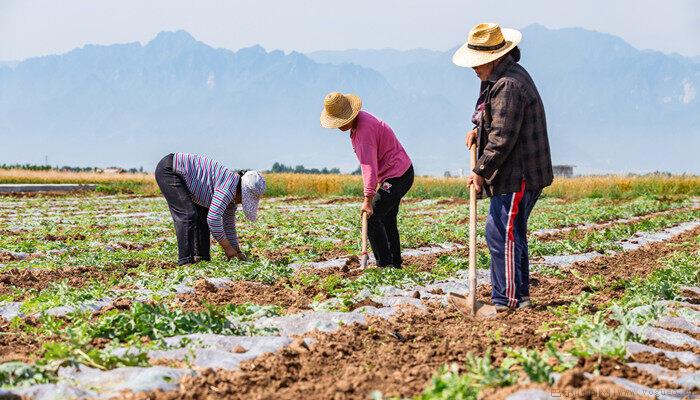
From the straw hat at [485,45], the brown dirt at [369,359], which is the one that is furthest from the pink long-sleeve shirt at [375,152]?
the brown dirt at [369,359]

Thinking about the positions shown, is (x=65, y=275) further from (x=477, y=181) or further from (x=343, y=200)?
(x=343, y=200)

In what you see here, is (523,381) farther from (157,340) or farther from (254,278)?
(254,278)

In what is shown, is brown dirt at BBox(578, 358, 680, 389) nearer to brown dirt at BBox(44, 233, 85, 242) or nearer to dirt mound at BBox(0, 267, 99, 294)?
dirt mound at BBox(0, 267, 99, 294)

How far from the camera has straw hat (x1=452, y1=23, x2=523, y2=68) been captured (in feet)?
20.1

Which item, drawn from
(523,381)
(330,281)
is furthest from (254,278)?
(523,381)

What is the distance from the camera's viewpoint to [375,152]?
26.0 ft

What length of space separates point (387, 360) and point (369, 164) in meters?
3.46

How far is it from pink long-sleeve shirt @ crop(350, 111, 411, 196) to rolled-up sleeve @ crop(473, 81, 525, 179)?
1.87m

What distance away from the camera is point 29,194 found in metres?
32.1

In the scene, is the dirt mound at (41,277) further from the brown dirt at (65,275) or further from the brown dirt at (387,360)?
the brown dirt at (387,360)

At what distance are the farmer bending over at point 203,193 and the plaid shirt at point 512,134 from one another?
2962mm

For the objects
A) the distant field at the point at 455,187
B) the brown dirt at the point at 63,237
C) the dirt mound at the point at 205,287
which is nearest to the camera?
the dirt mound at the point at 205,287

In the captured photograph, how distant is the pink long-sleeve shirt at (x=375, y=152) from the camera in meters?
7.86

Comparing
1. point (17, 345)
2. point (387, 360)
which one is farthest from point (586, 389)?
point (17, 345)
